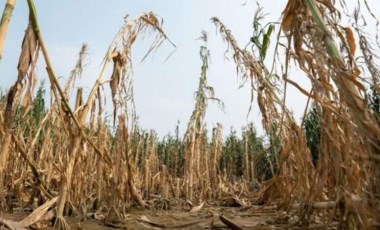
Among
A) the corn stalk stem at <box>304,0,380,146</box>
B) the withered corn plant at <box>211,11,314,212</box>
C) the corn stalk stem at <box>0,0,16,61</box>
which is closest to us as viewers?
the corn stalk stem at <box>304,0,380,146</box>

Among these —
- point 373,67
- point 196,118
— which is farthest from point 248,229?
point 196,118

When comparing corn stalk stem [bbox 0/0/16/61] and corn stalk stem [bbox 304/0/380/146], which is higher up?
corn stalk stem [bbox 0/0/16/61]

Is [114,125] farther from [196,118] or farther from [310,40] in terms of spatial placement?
[196,118]

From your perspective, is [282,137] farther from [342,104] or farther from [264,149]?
[342,104]

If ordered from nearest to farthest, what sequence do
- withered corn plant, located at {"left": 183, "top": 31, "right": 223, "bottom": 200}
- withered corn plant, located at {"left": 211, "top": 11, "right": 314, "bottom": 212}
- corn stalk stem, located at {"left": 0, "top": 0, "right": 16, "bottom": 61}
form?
corn stalk stem, located at {"left": 0, "top": 0, "right": 16, "bottom": 61}, withered corn plant, located at {"left": 211, "top": 11, "right": 314, "bottom": 212}, withered corn plant, located at {"left": 183, "top": 31, "right": 223, "bottom": 200}

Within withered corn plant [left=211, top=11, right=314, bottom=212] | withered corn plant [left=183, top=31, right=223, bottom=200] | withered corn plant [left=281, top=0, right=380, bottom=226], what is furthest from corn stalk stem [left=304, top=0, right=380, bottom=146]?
withered corn plant [left=183, top=31, right=223, bottom=200]

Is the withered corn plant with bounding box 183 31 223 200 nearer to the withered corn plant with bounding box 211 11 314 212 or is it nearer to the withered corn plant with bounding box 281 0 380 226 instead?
the withered corn plant with bounding box 211 11 314 212

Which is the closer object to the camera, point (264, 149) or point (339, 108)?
point (339, 108)

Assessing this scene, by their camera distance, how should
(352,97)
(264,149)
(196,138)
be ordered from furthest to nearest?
1. (196,138)
2. (264,149)
3. (352,97)

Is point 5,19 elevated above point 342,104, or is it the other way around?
point 5,19

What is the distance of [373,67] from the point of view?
138 cm

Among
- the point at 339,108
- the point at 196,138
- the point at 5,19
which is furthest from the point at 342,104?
the point at 196,138

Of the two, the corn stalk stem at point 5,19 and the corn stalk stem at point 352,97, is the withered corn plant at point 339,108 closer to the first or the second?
the corn stalk stem at point 352,97

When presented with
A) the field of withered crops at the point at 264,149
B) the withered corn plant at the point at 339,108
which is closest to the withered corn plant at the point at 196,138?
the field of withered crops at the point at 264,149
